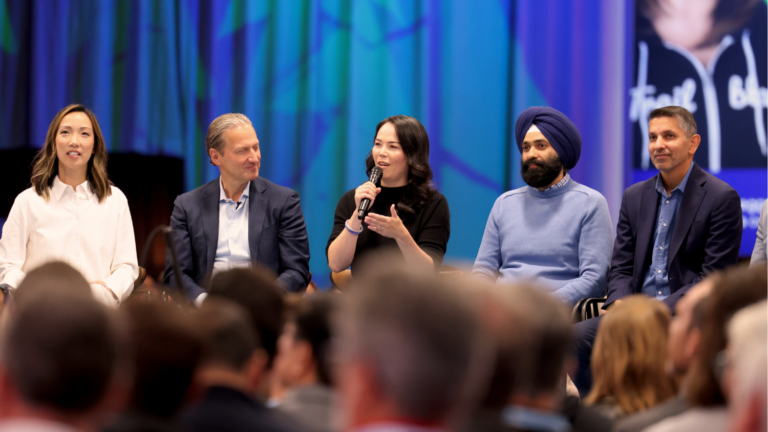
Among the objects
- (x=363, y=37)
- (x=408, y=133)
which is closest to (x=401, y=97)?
(x=363, y=37)

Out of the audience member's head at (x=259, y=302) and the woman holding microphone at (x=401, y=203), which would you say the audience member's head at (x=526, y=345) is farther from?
the woman holding microphone at (x=401, y=203)

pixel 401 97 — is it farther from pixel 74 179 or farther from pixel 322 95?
pixel 74 179

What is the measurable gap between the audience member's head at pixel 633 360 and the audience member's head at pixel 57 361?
1247mm

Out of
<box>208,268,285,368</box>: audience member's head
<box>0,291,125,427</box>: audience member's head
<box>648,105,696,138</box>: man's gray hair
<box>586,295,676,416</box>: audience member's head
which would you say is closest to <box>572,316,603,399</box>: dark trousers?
<box>648,105,696,138</box>: man's gray hair

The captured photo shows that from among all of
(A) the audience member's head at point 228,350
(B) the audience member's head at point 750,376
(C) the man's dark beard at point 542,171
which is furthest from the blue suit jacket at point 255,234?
(B) the audience member's head at point 750,376

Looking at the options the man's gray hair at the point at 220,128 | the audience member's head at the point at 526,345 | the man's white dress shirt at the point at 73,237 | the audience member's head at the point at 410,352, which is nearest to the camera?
the audience member's head at the point at 410,352

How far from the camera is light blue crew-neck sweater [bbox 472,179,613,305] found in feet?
10.7

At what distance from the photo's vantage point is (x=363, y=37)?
4555mm

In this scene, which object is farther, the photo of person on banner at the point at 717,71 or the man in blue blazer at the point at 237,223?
the photo of person on banner at the point at 717,71

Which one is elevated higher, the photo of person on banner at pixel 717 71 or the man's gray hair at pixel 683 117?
the photo of person on banner at pixel 717 71

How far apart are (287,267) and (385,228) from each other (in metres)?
0.55

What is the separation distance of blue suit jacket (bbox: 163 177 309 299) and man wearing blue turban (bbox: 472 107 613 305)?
88 centimetres

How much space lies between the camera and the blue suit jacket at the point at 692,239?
10.0 ft

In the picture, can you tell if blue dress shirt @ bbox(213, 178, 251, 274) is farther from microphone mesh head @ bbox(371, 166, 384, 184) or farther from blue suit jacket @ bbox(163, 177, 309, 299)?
microphone mesh head @ bbox(371, 166, 384, 184)
